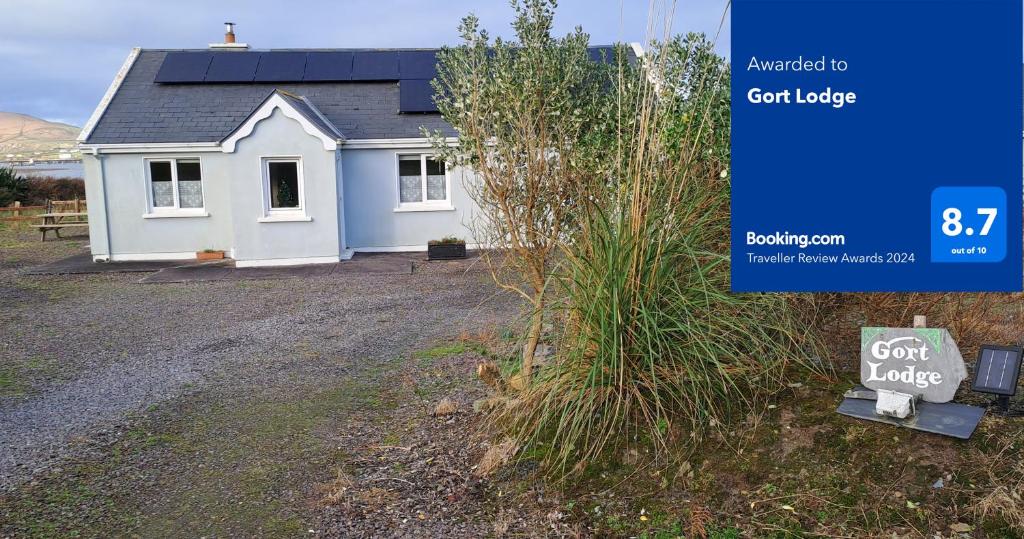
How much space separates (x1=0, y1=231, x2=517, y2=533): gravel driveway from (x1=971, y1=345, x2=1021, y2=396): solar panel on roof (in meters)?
3.81

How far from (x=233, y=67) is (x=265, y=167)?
501 cm

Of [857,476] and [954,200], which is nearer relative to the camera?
[954,200]

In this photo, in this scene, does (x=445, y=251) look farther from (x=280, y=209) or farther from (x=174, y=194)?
(x=174, y=194)

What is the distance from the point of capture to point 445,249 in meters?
15.8

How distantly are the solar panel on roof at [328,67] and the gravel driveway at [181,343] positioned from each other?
7110 mm

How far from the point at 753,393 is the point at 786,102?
1.74m

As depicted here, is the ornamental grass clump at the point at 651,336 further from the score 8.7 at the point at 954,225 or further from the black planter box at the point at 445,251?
the black planter box at the point at 445,251

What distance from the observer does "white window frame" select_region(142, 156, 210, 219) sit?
1652cm

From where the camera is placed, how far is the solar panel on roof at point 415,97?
1750cm

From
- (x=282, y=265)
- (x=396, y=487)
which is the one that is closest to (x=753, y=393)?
(x=396, y=487)

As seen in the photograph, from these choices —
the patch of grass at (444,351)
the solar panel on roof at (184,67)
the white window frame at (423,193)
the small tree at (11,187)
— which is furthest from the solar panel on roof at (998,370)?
the small tree at (11,187)

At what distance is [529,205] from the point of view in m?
4.57

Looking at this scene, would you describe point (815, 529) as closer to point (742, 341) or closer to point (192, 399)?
point (742, 341)

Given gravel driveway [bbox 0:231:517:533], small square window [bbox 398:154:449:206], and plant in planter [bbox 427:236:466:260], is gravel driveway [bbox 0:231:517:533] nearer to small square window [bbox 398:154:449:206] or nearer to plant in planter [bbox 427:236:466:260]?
plant in planter [bbox 427:236:466:260]
